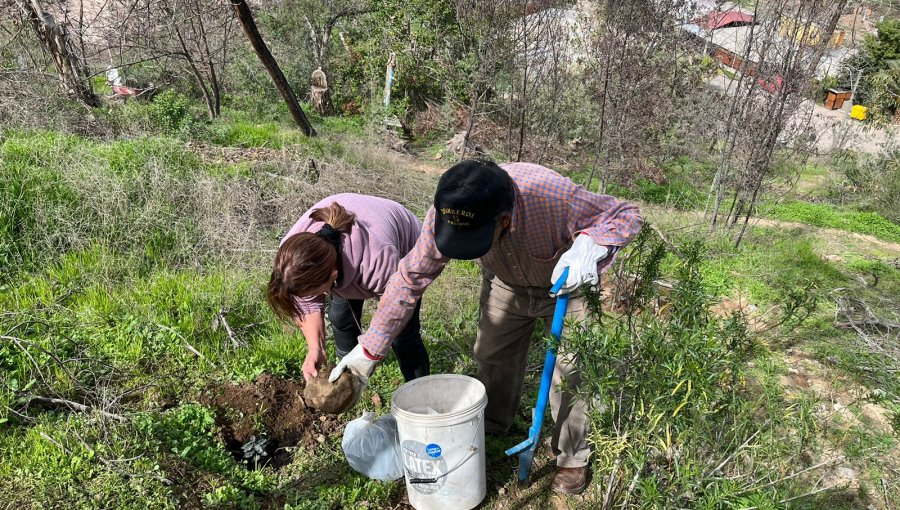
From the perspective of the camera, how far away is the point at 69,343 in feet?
10.9

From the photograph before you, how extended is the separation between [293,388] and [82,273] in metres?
1.99

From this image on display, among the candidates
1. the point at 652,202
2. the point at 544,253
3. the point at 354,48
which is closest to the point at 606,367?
the point at 544,253

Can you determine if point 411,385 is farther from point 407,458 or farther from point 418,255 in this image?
point 418,255

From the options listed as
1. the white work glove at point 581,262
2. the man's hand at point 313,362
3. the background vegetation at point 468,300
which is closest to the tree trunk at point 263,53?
the background vegetation at point 468,300

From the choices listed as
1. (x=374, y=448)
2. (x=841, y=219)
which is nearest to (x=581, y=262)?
(x=374, y=448)

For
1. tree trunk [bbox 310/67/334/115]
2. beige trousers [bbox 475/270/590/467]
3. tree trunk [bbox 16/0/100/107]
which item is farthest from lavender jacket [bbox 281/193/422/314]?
tree trunk [bbox 310/67/334/115]

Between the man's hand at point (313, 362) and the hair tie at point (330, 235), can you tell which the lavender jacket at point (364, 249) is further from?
the man's hand at point (313, 362)

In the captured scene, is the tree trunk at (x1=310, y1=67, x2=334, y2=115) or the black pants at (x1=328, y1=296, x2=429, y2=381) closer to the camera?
the black pants at (x1=328, y1=296, x2=429, y2=381)

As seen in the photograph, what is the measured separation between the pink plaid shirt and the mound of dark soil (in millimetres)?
924

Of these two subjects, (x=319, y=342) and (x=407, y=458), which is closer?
(x=407, y=458)

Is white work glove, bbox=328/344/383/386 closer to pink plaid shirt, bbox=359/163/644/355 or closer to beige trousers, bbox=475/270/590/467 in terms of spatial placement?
pink plaid shirt, bbox=359/163/644/355

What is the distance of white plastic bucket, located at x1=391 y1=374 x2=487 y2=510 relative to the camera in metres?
2.35

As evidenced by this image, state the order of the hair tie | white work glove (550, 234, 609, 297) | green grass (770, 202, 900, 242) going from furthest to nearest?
green grass (770, 202, 900, 242) → the hair tie → white work glove (550, 234, 609, 297)

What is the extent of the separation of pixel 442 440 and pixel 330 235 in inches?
38.9
